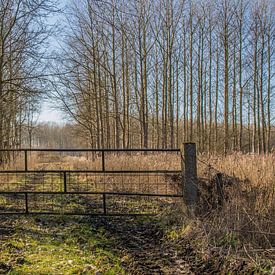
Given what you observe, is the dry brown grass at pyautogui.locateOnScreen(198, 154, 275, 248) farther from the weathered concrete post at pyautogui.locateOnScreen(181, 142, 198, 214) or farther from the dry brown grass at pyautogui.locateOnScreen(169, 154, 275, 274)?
the weathered concrete post at pyautogui.locateOnScreen(181, 142, 198, 214)

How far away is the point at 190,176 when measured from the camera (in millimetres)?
5223

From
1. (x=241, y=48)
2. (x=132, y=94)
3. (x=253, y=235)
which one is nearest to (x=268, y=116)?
(x=241, y=48)

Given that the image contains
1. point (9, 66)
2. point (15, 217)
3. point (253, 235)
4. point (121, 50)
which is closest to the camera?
point (253, 235)

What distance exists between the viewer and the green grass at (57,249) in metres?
3.27

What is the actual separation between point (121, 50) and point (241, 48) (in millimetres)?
7578

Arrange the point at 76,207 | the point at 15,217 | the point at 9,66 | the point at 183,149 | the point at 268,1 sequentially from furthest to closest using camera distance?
the point at 268,1 → the point at 9,66 → the point at 76,207 → the point at 15,217 → the point at 183,149

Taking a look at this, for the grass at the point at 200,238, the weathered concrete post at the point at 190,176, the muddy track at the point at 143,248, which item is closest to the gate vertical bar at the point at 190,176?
the weathered concrete post at the point at 190,176

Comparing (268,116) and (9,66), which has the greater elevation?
(9,66)

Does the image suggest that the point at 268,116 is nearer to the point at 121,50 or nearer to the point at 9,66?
the point at 121,50

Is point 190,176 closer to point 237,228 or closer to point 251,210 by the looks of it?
point 251,210

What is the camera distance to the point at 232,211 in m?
4.24

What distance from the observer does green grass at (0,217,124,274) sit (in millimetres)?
3270

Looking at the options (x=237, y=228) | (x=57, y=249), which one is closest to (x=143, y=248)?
(x=57, y=249)

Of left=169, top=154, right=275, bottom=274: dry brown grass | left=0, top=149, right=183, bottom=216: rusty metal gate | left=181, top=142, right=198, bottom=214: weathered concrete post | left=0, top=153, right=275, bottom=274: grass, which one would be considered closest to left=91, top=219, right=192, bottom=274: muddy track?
left=0, top=153, right=275, bottom=274: grass
